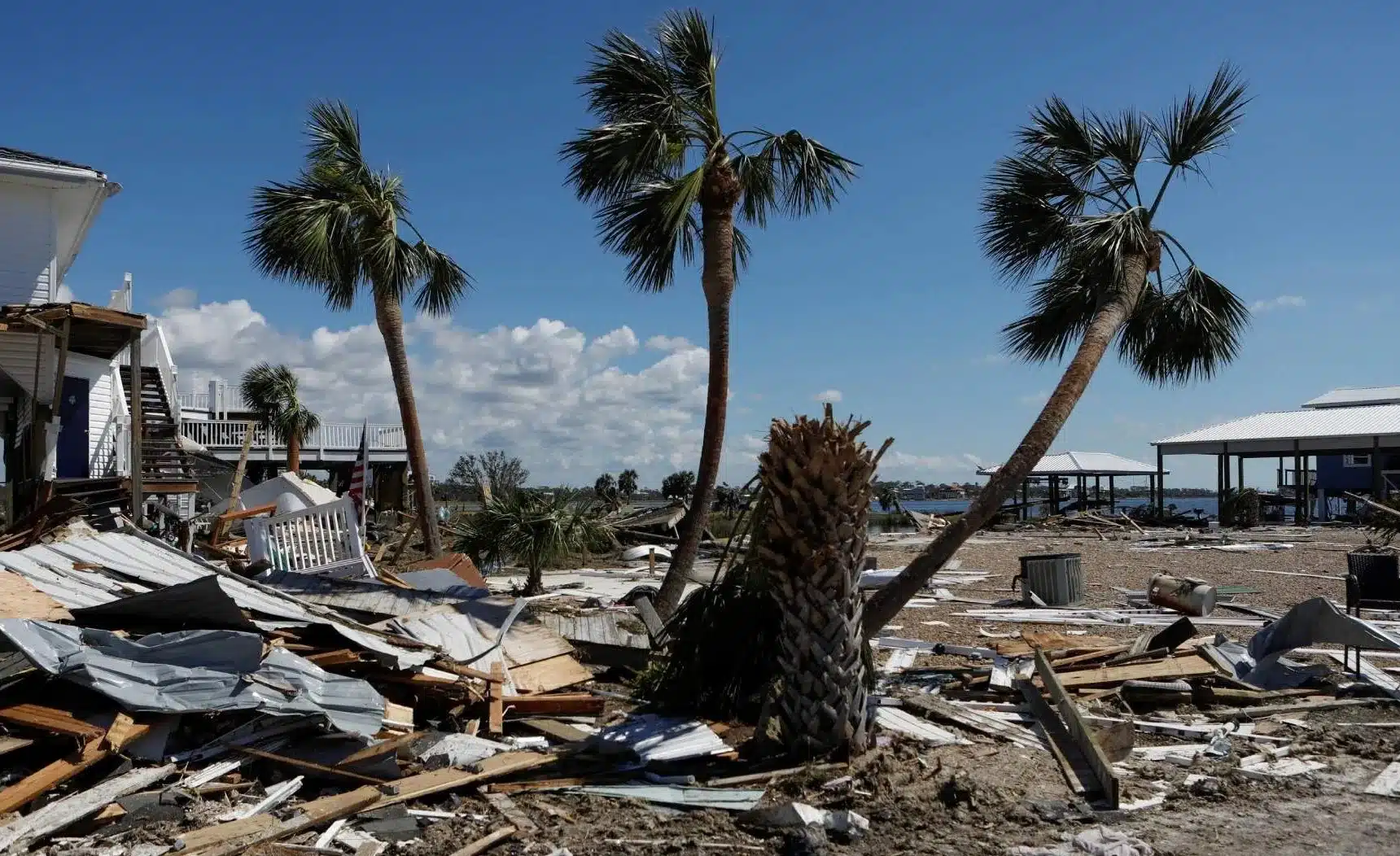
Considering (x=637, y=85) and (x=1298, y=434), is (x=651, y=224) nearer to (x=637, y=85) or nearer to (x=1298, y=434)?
(x=637, y=85)

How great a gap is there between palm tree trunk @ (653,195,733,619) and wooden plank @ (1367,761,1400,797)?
7.03 meters

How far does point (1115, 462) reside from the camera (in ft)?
157

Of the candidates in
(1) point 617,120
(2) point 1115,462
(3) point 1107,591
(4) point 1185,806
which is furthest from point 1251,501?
(4) point 1185,806

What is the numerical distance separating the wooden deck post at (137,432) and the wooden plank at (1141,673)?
32.2 ft

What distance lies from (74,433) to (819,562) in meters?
14.6

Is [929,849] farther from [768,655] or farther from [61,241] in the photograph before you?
[61,241]

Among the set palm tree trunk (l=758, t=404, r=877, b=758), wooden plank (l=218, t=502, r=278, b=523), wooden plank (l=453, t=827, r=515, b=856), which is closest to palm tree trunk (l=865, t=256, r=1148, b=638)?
palm tree trunk (l=758, t=404, r=877, b=758)

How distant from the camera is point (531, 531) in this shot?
15648 mm

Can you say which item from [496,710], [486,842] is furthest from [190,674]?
[486,842]

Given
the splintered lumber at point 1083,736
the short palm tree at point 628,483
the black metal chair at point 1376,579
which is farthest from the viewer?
the short palm tree at point 628,483

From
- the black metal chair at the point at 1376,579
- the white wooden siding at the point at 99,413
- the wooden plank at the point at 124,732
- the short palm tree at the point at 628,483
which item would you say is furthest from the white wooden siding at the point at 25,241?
the short palm tree at the point at 628,483

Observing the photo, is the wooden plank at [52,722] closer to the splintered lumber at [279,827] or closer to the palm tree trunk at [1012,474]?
the splintered lumber at [279,827]

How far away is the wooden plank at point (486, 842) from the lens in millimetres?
4963

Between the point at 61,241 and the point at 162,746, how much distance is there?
14.7 metres
